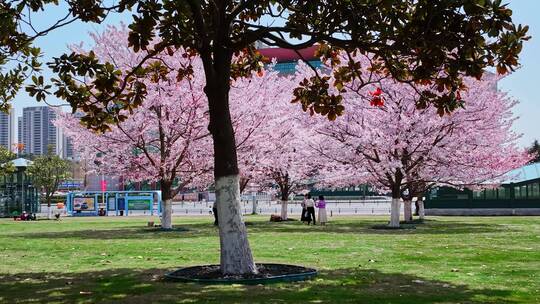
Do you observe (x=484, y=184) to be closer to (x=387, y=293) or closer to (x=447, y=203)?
(x=447, y=203)

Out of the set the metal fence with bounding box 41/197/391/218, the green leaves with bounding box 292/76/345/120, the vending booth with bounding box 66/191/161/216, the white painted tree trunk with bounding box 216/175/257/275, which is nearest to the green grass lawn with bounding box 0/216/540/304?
the white painted tree trunk with bounding box 216/175/257/275

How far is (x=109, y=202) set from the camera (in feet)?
190

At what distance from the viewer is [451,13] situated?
363 inches

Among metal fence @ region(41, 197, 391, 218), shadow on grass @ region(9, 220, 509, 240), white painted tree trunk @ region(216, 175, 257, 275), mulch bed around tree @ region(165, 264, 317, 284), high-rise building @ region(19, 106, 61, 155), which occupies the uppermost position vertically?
high-rise building @ region(19, 106, 61, 155)

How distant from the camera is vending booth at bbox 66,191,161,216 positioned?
5631 cm

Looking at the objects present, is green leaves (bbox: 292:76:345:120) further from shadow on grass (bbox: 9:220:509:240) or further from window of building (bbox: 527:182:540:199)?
window of building (bbox: 527:182:540:199)

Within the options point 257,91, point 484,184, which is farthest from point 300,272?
point 484,184

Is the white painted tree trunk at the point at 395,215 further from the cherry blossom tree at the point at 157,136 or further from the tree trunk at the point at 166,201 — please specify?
the tree trunk at the point at 166,201

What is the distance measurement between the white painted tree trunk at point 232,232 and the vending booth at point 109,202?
45.7 metres

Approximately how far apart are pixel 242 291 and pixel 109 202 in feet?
167

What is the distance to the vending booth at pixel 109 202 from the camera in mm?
56312

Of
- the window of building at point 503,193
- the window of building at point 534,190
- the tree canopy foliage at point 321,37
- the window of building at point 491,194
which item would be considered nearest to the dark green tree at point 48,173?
the window of building at point 491,194

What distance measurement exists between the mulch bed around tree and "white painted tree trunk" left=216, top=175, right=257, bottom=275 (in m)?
0.19

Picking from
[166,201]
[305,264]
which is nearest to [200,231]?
[166,201]
